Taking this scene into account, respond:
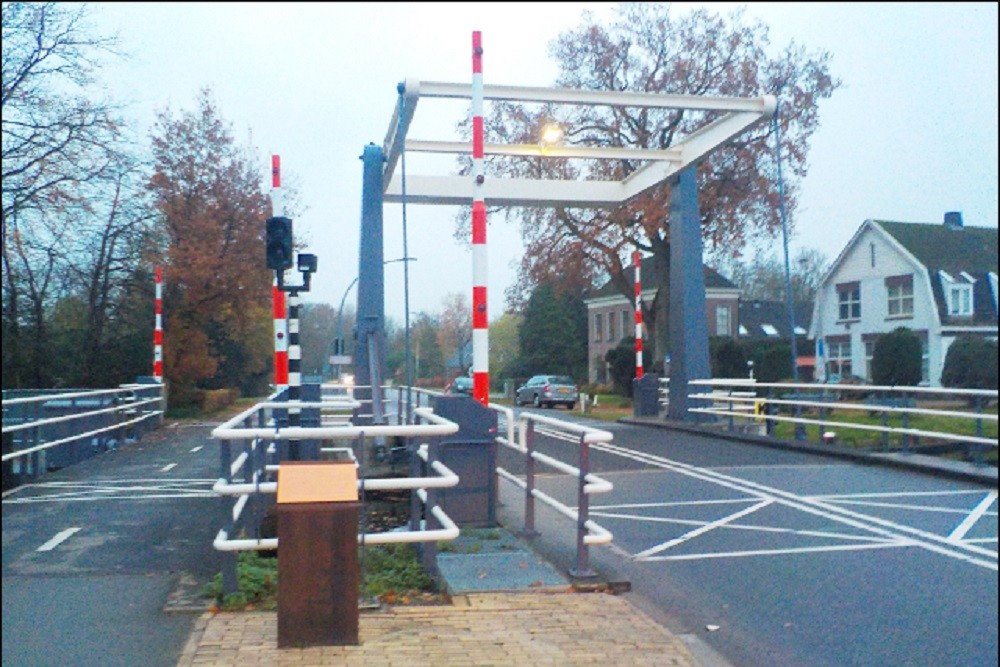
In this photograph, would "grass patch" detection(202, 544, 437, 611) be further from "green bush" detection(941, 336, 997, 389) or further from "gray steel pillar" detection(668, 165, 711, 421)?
"gray steel pillar" detection(668, 165, 711, 421)

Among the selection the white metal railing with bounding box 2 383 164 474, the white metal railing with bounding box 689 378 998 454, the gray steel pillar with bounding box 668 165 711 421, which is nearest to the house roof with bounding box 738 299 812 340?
the white metal railing with bounding box 689 378 998 454

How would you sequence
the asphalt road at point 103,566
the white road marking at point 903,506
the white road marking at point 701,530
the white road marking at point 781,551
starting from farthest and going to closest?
the white road marking at point 701,530, the white road marking at point 781,551, the white road marking at point 903,506, the asphalt road at point 103,566

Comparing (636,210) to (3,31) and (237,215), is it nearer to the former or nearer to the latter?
(237,215)

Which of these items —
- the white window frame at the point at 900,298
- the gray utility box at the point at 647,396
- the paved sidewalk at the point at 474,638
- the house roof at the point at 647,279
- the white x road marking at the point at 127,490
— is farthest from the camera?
the gray utility box at the point at 647,396

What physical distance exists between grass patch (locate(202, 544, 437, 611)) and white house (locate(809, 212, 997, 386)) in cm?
369

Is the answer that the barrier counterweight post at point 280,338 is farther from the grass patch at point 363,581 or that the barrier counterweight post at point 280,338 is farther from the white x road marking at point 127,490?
the grass patch at point 363,581

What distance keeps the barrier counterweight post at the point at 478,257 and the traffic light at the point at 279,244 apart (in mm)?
3613

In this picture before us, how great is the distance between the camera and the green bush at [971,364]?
2.37 m

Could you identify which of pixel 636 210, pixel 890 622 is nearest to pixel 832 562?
pixel 890 622

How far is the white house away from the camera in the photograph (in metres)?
2.61

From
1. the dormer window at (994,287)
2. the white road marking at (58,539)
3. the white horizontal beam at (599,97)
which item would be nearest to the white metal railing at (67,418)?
the white road marking at (58,539)

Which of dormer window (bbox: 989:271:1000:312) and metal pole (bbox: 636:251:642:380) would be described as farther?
metal pole (bbox: 636:251:642:380)

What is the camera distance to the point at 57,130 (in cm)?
691

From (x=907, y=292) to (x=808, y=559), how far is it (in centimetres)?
500
